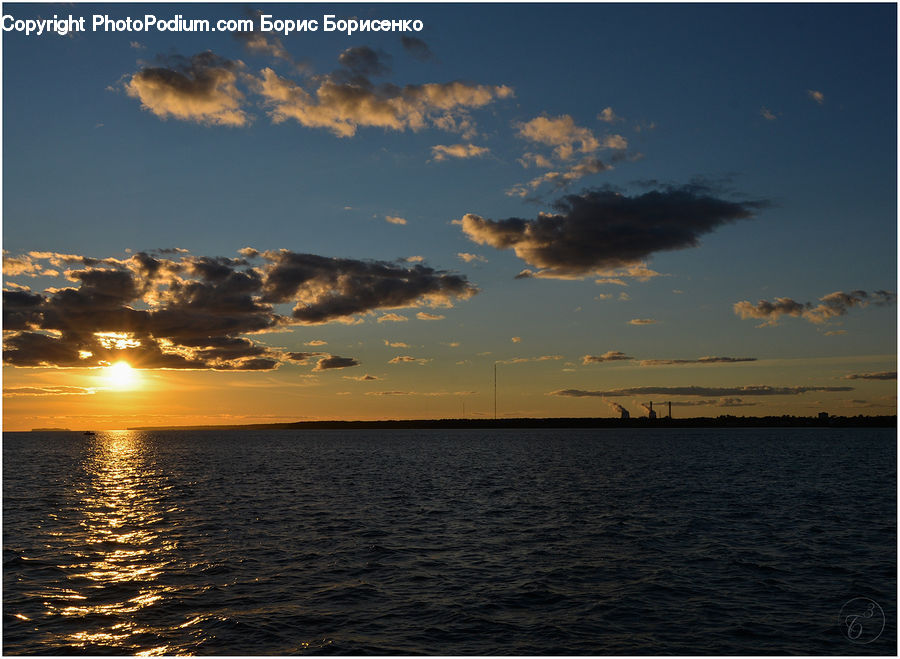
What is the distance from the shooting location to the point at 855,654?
24219 millimetres

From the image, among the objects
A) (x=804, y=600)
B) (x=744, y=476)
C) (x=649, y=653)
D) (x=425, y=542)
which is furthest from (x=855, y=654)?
(x=744, y=476)

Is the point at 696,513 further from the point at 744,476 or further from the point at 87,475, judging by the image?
the point at 87,475

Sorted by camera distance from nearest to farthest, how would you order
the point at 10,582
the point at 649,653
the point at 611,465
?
1. the point at 649,653
2. the point at 10,582
3. the point at 611,465

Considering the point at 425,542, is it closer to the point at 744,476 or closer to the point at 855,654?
the point at 855,654

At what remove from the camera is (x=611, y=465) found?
116188 millimetres

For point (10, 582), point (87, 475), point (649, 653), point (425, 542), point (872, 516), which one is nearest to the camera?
point (649, 653)

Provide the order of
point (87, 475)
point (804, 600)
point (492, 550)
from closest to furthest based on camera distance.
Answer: point (804, 600)
point (492, 550)
point (87, 475)

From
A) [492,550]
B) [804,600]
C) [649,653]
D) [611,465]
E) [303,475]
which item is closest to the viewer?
[649,653]

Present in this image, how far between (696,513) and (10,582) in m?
47.5

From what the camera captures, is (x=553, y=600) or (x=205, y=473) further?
(x=205, y=473)

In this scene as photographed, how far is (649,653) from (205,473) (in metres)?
94.6

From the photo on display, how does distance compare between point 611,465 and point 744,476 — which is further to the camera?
point 611,465

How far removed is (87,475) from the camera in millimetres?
105125

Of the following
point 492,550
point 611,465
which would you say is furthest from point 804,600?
point 611,465
